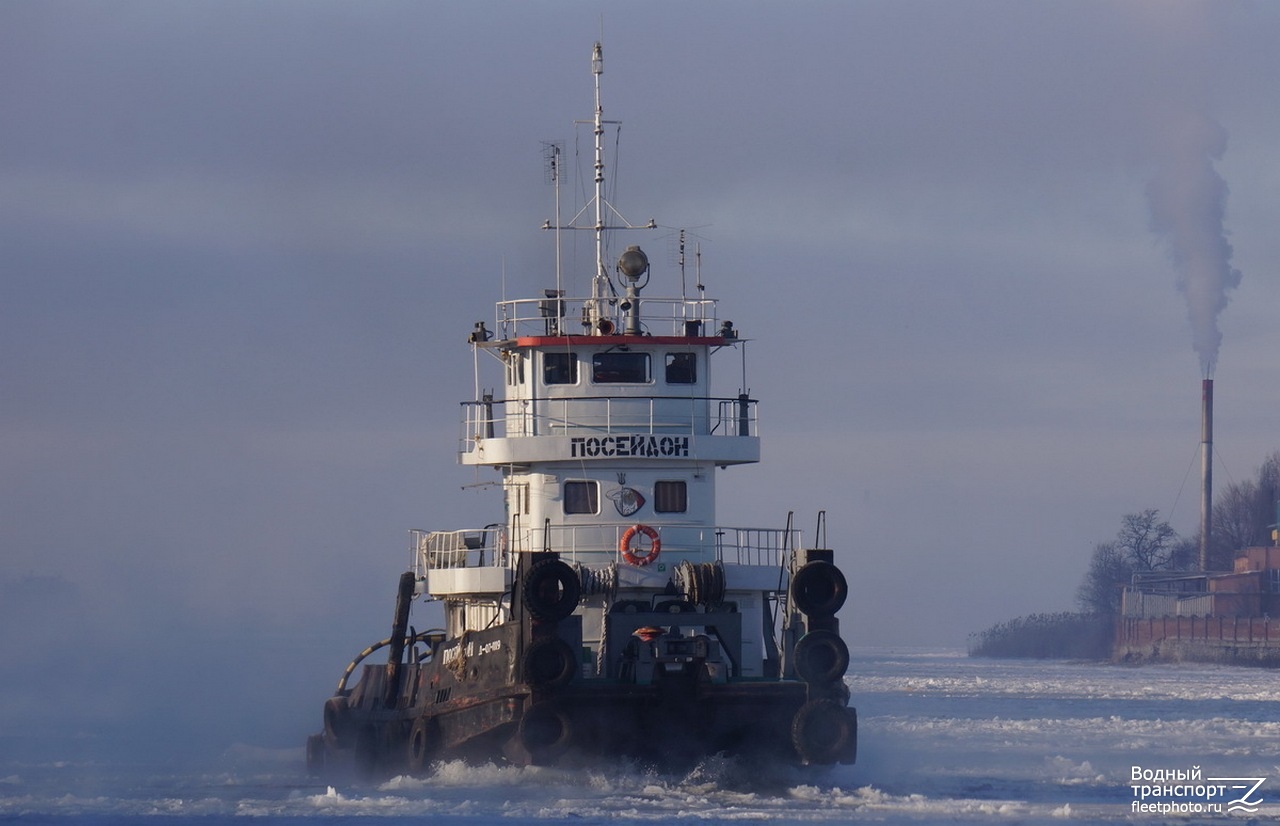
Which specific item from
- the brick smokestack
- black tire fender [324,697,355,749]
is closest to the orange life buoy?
black tire fender [324,697,355,749]

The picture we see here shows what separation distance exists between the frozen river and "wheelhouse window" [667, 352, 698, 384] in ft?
22.5

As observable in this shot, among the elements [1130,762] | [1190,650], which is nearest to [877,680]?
[1190,650]

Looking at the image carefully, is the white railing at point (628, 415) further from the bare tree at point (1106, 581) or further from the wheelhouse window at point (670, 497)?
the bare tree at point (1106, 581)

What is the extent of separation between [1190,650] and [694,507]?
91846 mm

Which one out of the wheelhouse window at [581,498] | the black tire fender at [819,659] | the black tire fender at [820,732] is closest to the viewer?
the black tire fender at [820,732]

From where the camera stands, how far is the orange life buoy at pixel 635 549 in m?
30.5

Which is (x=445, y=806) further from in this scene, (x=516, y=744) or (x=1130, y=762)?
(x=1130, y=762)

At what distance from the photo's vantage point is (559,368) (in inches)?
1283

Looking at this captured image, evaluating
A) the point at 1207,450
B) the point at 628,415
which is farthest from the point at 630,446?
the point at 1207,450

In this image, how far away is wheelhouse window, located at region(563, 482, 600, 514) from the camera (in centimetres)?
3188

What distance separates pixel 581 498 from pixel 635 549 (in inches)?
69.6

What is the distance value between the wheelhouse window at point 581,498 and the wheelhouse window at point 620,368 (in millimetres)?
1783

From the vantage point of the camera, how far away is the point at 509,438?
105 feet

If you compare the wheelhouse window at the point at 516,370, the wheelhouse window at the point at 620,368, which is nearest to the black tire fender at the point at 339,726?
the wheelhouse window at the point at 516,370
